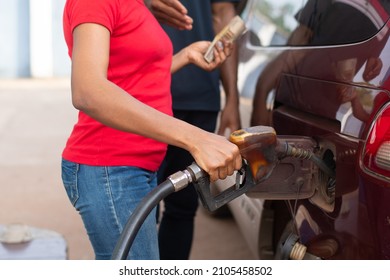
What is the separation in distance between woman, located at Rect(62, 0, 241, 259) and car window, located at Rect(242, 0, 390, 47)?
59cm

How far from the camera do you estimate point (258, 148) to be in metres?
2.04

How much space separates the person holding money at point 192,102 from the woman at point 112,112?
0.97m

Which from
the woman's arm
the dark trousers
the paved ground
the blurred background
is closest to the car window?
the dark trousers

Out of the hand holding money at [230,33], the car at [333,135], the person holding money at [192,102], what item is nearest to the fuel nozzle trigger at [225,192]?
the car at [333,135]

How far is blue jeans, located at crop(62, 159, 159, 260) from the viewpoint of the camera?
7.78 feet

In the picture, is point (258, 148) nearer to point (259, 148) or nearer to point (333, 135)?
point (259, 148)

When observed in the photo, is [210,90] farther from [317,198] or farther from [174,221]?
[317,198]

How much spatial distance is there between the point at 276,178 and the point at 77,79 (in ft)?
2.02

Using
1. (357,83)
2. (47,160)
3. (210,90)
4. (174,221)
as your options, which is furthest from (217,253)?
(47,160)

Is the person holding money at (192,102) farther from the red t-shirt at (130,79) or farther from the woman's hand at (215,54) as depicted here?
the red t-shirt at (130,79)

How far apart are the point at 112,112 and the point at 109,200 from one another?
1.24ft

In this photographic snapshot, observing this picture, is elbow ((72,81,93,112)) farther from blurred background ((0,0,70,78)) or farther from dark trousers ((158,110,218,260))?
blurred background ((0,0,70,78))

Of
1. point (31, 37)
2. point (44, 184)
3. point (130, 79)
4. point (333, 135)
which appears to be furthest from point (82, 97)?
point (31, 37)

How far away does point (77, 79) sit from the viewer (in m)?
2.11
